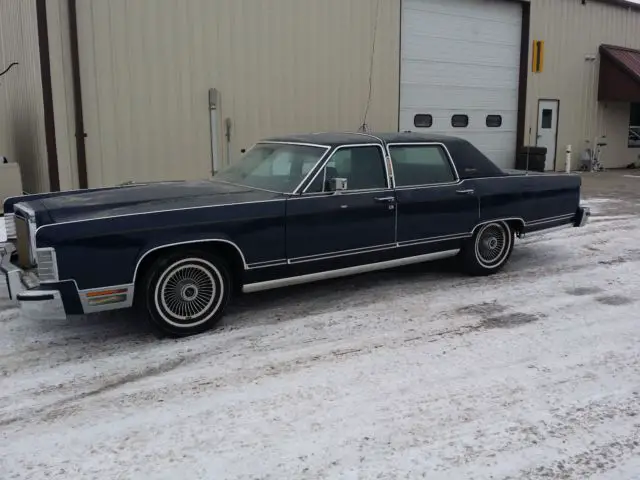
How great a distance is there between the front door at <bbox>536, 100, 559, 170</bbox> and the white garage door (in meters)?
1.26

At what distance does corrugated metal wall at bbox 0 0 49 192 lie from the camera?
10797 millimetres

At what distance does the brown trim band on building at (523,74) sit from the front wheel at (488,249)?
37.5ft

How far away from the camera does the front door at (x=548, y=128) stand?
709 inches

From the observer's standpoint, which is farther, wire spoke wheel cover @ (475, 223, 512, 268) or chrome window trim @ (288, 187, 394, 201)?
wire spoke wheel cover @ (475, 223, 512, 268)

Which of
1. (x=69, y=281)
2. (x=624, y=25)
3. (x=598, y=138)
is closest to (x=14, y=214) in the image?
(x=69, y=281)

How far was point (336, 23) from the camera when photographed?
1281 cm

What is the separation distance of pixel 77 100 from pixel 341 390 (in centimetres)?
828

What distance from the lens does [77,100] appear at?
10305 millimetres

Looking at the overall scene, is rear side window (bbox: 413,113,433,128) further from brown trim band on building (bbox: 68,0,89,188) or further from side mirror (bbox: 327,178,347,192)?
side mirror (bbox: 327,178,347,192)

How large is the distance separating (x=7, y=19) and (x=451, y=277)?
11.0 meters

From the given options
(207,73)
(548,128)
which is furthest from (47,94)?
(548,128)

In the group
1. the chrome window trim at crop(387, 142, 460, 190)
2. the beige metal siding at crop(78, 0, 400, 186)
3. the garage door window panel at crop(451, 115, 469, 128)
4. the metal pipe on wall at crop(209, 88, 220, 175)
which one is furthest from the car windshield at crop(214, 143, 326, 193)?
the garage door window panel at crop(451, 115, 469, 128)

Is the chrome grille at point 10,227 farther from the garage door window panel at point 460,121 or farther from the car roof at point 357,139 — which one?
the garage door window panel at point 460,121

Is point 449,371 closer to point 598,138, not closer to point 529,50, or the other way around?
point 529,50
